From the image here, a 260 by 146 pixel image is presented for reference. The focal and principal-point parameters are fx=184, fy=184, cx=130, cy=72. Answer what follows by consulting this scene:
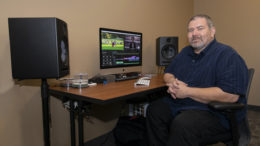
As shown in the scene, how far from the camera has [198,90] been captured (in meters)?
1.28

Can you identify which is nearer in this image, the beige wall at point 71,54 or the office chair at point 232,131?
the office chair at point 232,131

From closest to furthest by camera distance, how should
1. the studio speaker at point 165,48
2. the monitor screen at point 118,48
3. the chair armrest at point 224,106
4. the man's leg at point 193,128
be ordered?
the chair armrest at point 224,106 → the man's leg at point 193,128 → the monitor screen at point 118,48 → the studio speaker at point 165,48

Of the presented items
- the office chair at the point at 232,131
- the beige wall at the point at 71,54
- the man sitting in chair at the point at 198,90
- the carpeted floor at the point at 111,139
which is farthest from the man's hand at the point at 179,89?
the carpeted floor at the point at 111,139

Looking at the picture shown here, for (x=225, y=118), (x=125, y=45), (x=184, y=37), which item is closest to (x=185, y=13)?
(x=184, y=37)

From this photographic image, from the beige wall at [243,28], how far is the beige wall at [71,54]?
4.72ft

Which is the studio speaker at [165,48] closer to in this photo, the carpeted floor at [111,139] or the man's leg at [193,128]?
the carpeted floor at [111,139]

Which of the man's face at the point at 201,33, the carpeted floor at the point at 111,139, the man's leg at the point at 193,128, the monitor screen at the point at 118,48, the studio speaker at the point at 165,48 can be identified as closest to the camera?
the man's leg at the point at 193,128

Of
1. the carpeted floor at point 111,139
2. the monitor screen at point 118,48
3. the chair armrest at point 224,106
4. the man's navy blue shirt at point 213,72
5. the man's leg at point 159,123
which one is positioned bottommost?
the carpeted floor at point 111,139

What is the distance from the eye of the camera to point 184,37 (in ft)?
11.9

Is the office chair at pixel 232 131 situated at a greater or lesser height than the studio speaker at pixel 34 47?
lesser

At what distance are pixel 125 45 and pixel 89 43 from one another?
40cm

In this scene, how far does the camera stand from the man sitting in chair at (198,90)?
116 cm

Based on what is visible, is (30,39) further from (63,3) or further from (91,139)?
(91,139)

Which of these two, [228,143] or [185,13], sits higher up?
[185,13]
